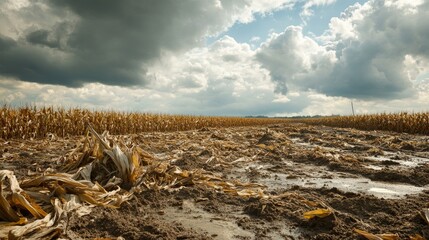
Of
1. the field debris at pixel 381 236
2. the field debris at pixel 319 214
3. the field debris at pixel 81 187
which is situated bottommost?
the field debris at pixel 381 236

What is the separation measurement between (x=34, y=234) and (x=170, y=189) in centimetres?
189

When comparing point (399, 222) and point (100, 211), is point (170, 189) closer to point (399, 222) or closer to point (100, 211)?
point (100, 211)

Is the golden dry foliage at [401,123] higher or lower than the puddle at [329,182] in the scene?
higher

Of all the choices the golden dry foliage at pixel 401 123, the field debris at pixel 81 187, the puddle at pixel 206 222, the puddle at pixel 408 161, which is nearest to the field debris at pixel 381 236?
the puddle at pixel 206 222

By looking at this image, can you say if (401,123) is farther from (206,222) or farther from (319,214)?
(206,222)

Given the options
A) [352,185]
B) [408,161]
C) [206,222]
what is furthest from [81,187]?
[408,161]

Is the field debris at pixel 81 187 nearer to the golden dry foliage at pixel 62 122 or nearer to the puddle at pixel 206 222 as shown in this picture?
the puddle at pixel 206 222

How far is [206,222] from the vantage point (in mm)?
3168

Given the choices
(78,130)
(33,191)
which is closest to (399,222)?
(33,191)

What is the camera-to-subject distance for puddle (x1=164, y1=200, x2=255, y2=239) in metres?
2.88

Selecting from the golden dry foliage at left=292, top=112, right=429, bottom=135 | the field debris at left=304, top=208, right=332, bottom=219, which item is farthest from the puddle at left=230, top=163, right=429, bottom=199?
the golden dry foliage at left=292, top=112, right=429, bottom=135

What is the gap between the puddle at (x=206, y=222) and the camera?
2.88 meters

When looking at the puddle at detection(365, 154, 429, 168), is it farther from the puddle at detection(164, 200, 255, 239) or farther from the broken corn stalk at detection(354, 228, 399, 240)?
the puddle at detection(164, 200, 255, 239)

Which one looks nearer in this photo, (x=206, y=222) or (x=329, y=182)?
(x=206, y=222)
